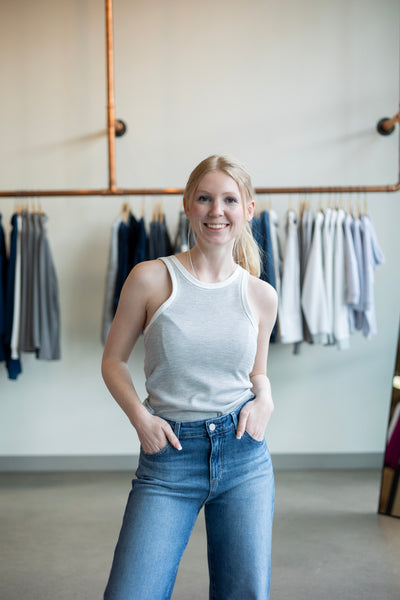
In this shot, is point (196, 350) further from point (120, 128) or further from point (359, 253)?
point (120, 128)

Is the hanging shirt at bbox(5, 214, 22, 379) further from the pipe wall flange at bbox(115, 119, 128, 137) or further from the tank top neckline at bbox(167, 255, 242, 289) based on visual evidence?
the tank top neckline at bbox(167, 255, 242, 289)

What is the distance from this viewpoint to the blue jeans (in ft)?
4.10

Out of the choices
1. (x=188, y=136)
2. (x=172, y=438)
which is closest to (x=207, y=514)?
(x=172, y=438)

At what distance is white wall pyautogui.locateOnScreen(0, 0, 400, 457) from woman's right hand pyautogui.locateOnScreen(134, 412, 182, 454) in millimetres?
2751

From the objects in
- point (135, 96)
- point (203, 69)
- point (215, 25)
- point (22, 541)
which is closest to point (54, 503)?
point (22, 541)

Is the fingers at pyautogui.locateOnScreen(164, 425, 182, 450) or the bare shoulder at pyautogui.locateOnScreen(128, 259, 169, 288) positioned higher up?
the bare shoulder at pyautogui.locateOnScreen(128, 259, 169, 288)

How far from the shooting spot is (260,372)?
1.59m

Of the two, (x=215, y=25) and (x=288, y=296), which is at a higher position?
(x=215, y=25)

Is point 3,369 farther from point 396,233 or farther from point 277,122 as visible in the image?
point 396,233

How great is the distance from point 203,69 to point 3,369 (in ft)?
8.07

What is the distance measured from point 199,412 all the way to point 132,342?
0.24 meters

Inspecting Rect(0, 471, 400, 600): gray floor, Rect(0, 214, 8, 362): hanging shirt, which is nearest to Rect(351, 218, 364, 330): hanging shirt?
Rect(0, 471, 400, 600): gray floor

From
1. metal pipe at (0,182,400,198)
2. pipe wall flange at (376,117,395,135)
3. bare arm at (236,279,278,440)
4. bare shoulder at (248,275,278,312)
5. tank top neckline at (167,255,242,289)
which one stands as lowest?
bare arm at (236,279,278,440)

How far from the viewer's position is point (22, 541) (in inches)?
116
